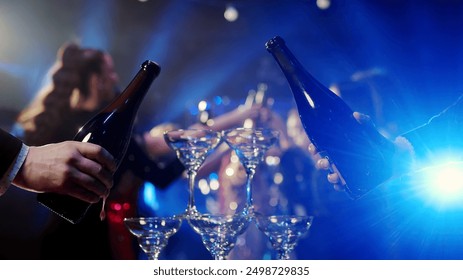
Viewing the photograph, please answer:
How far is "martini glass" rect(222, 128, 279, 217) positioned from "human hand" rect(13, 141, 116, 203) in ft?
0.78

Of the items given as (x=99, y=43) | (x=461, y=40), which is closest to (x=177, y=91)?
(x=99, y=43)

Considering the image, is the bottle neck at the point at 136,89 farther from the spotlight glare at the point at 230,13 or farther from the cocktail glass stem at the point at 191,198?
the spotlight glare at the point at 230,13

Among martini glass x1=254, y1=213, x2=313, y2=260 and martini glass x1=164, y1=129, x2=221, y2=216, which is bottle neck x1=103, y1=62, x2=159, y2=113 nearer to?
martini glass x1=164, y1=129, x2=221, y2=216

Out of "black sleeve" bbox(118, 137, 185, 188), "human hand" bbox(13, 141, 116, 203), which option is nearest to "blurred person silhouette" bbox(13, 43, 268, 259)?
"black sleeve" bbox(118, 137, 185, 188)

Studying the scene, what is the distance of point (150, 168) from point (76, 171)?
93 centimetres

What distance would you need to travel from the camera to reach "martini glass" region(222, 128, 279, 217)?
1038 mm

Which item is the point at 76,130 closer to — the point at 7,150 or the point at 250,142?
the point at 7,150

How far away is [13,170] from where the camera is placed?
1031 millimetres

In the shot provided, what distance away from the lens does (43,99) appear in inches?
86.2

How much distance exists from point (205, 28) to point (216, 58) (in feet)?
0.62

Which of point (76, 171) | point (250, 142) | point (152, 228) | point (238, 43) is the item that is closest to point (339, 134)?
point (250, 142)

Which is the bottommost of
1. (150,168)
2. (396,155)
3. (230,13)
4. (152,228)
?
(152,228)

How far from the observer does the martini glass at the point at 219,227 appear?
0.96 metres

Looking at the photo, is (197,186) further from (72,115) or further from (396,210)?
(396,210)
